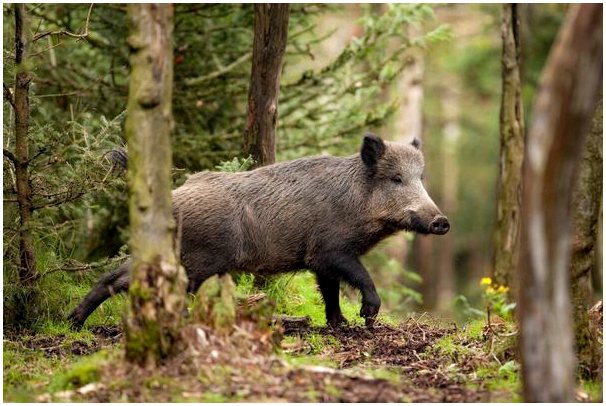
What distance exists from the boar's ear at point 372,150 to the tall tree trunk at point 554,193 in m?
4.81

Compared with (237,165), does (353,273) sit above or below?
below

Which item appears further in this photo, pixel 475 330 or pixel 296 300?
pixel 296 300

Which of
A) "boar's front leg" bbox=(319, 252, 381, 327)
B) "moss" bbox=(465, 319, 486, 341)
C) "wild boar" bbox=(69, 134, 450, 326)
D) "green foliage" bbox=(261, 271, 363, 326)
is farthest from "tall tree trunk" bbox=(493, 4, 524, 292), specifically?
"boar's front leg" bbox=(319, 252, 381, 327)

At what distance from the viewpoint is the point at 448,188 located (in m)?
41.8

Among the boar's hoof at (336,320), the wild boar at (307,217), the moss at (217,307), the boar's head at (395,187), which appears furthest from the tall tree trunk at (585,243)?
the boar's hoof at (336,320)

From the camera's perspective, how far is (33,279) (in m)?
8.56

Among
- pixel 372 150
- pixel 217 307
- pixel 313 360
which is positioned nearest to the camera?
pixel 217 307

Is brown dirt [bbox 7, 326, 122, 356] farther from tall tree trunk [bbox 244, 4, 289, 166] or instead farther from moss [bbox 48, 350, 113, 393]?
tall tree trunk [bbox 244, 4, 289, 166]

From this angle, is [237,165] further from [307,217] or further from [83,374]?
[83,374]

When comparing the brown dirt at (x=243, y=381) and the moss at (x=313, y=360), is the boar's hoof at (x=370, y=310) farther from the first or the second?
the brown dirt at (x=243, y=381)

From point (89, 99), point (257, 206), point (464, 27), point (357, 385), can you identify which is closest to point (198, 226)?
point (257, 206)

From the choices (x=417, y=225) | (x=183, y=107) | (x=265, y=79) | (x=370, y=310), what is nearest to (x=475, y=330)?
(x=370, y=310)

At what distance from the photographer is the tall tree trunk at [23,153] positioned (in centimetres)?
845

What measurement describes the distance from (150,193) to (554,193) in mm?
2571
